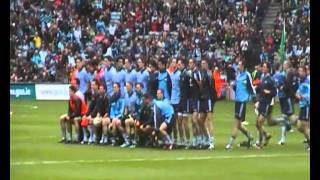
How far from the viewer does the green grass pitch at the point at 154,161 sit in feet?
28.8

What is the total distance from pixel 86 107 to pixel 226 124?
3.56m

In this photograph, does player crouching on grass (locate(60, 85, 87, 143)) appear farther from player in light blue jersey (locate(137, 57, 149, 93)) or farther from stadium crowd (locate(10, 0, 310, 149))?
player in light blue jersey (locate(137, 57, 149, 93))

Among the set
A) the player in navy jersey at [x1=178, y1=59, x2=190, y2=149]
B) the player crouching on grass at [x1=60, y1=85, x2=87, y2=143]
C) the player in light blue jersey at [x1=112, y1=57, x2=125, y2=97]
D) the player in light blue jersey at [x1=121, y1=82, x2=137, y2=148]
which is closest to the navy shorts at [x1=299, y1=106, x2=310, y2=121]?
the player in navy jersey at [x1=178, y1=59, x2=190, y2=149]

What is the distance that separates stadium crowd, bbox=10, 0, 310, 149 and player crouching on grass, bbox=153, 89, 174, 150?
0.01 m

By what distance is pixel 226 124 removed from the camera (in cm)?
1391

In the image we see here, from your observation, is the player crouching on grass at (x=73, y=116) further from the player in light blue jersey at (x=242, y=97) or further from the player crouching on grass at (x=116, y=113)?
the player in light blue jersey at (x=242, y=97)

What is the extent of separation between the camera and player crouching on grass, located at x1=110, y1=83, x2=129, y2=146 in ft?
35.7

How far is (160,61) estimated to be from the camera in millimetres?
12320

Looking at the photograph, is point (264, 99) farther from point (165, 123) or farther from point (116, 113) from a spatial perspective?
point (116, 113)

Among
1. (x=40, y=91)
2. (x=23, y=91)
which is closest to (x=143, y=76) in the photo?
(x=23, y=91)

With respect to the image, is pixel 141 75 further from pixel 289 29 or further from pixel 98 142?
pixel 289 29

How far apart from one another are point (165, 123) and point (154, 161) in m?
0.95

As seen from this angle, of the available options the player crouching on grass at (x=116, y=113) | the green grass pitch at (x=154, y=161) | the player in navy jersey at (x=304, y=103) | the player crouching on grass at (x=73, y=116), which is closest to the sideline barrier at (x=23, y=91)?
the green grass pitch at (x=154, y=161)
